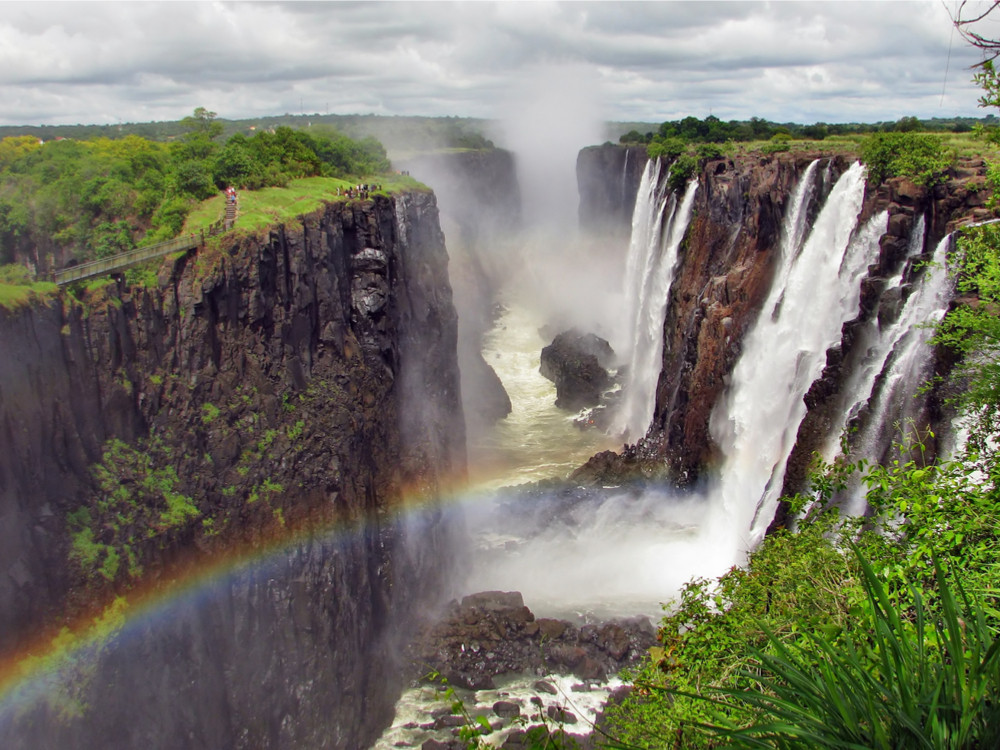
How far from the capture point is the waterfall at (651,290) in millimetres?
39875

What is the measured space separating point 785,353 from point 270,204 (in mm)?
19619

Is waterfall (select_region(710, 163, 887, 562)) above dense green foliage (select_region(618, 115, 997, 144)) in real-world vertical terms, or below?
below

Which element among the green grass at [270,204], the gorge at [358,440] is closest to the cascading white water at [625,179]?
the gorge at [358,440]

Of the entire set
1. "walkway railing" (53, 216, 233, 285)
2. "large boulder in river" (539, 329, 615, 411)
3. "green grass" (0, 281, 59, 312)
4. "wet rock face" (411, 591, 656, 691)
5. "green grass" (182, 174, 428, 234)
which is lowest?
"wet rock face" (411, 591, 656, 691)

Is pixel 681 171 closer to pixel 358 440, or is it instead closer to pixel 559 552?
pixel 559 552

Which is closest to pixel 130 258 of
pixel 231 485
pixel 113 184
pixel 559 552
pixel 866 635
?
pixel 113 184

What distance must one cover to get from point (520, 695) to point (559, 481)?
44.2 feet

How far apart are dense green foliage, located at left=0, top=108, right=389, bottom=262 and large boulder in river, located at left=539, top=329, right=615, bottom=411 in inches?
766

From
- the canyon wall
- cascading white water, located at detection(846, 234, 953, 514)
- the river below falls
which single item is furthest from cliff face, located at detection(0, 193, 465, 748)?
cascading white water, located at detection(846, 234, 953, 514)

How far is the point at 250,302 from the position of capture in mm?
23984

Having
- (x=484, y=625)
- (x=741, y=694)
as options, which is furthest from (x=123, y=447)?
(x=741, y=694)

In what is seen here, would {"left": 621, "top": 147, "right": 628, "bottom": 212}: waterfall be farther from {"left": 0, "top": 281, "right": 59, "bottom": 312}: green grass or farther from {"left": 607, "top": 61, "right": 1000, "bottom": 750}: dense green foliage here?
{"left": 0, "top": 281, "right": 59, "bottom": 312}: green grass

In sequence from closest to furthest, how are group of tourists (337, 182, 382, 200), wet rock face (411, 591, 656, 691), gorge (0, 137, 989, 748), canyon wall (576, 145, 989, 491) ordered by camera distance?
gorge (0, 137, 989, 748) → canyon wall (576, 145, 989, 491) → wet rock face (411, 591, 656, 691) → group of tourists (337, 182, 382, 200)

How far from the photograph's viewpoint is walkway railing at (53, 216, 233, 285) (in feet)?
68.7
